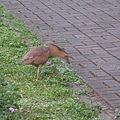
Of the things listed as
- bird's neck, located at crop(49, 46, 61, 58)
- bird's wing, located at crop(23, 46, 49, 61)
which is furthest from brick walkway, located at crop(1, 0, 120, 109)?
bird's wing, located at crop(23, 46, 49, 61)

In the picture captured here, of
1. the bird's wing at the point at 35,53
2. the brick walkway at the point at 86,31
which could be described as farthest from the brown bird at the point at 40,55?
the brick walkway at the point at 86,31

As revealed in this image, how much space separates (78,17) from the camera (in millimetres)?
10156

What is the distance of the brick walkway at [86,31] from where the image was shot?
682 centimetres

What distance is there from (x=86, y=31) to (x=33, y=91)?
3173mm

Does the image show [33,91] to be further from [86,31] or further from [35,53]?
[86,31]

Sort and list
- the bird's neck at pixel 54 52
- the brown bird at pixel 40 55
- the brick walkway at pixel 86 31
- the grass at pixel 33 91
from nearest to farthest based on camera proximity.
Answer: the grass at pixel 33 91 → the brown bird at pixel 40 55 → the bird's neck at pixel 54 52 → the brick walkway at pixel 86 31

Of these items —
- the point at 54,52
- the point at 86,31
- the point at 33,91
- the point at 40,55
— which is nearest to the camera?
the point at 33,91

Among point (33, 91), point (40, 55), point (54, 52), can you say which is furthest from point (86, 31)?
point (33, 91)

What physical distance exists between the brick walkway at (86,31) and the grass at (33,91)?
30cm

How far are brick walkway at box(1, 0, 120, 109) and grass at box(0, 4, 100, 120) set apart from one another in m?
0.30

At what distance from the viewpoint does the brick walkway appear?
682cm

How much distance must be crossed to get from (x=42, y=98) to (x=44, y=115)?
52cm

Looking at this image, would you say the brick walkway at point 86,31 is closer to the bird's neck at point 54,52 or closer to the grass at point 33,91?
the grass at point 33,91

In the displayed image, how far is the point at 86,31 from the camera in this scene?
30.1 ft
